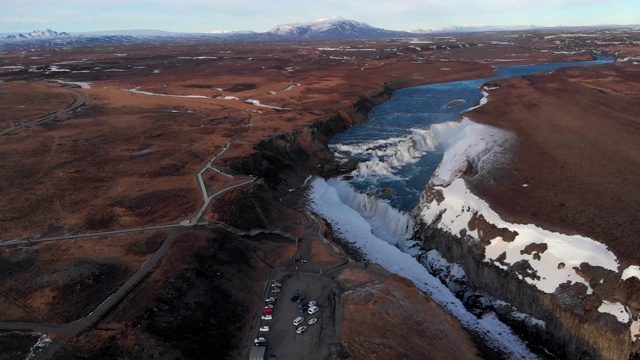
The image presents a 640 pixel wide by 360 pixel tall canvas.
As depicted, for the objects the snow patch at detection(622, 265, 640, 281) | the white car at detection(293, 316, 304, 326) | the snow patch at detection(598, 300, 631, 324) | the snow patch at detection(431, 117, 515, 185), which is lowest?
the white car at detection(293, 316, 304, 326)

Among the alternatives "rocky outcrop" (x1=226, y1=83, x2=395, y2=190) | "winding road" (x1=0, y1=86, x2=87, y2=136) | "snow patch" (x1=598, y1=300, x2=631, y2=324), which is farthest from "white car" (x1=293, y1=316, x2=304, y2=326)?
"winding road" (x1=0, y1=86, x2=87, y2=136)

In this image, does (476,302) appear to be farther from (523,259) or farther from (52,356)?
(52,356)

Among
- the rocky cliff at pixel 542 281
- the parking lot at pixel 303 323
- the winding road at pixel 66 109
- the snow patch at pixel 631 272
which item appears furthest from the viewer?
the winding road at pixel 66 109

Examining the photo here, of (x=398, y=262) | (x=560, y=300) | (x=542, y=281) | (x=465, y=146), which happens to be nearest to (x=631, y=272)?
(x=560, y=300)

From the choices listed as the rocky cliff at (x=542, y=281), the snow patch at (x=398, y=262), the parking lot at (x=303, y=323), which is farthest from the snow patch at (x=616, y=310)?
the parking lot at (x=303, y=323)

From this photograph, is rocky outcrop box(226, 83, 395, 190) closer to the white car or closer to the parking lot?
the parking lot

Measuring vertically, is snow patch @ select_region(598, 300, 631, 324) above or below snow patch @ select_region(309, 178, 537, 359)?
above

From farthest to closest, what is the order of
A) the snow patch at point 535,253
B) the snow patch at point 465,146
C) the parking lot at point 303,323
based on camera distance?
the snow patch at point 465,146 < the snow patch at point 535,253 < the parking lot at point 303,323

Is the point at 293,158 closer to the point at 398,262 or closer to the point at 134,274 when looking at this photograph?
the point at 398,262

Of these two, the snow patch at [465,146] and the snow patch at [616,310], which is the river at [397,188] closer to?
the snow patch at [465,146]
